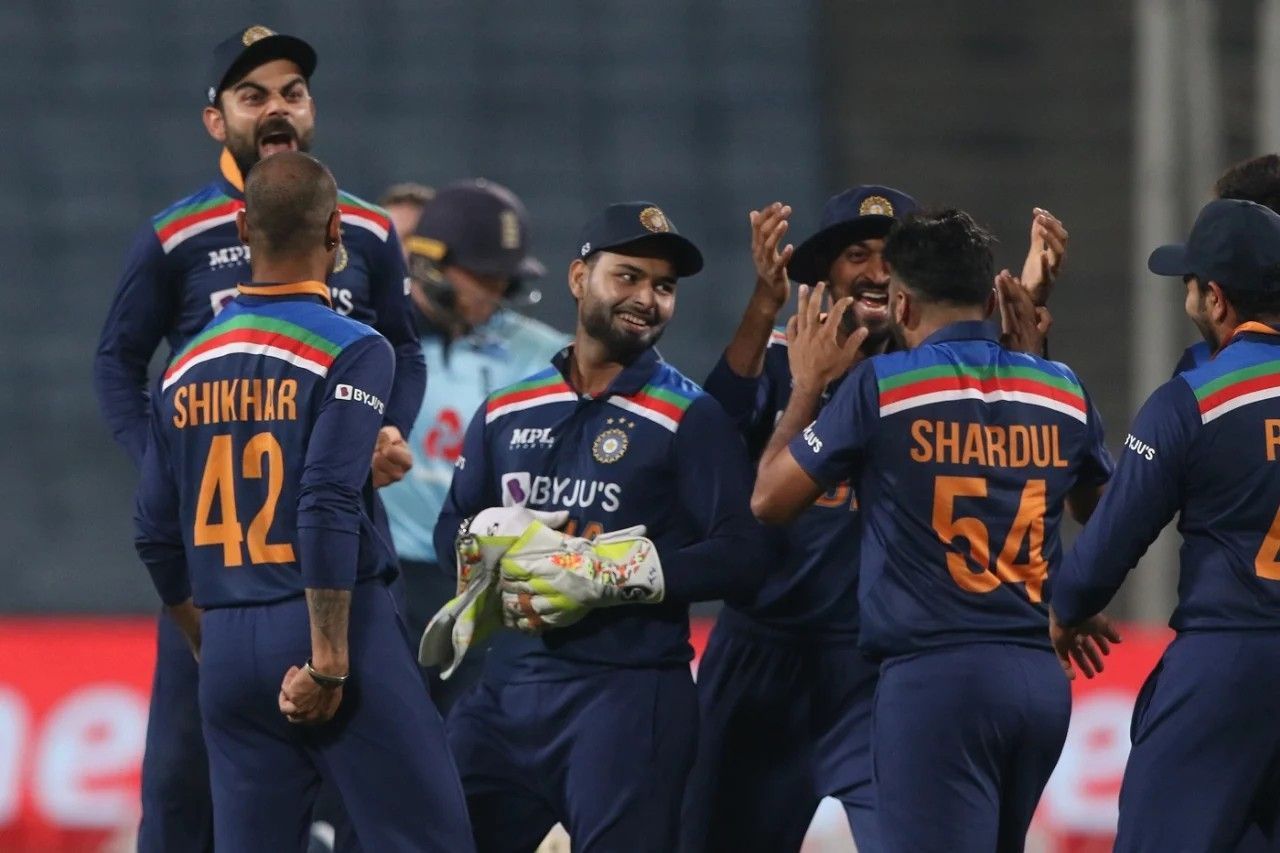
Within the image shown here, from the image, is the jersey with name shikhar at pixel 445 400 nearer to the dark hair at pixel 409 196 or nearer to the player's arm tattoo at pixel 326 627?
the dark hair at pixel 409 196

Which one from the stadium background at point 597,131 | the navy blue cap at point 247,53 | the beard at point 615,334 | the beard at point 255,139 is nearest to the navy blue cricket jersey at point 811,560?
the beard at point 615,334

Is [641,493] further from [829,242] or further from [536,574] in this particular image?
[829,242]

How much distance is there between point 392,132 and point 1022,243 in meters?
3.51

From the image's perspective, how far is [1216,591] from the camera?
439cm

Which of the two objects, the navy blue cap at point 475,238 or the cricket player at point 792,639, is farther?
the navy blue cap at point 475,238

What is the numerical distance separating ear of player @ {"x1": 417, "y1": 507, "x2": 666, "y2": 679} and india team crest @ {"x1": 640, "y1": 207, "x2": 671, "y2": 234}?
68 centimetres

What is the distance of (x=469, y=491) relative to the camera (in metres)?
5.02

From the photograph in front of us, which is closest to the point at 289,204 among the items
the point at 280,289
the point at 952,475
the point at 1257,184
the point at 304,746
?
the point at 280,289

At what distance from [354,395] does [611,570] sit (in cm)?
73

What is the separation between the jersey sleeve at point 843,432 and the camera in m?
4.41

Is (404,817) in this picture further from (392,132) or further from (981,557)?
(392,132)

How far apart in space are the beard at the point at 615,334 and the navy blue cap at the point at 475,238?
2025mm

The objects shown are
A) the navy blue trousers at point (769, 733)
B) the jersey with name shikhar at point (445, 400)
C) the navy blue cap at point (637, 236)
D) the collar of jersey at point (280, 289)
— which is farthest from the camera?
the jersey with name shikhar at point (445, 400)

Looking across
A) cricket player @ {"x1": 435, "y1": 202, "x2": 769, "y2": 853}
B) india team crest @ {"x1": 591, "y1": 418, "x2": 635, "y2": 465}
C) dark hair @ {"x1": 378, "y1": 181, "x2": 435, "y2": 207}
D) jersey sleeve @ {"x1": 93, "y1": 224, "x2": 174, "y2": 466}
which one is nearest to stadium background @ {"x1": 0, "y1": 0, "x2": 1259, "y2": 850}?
dark hair @ {"x1": 378, "y1": 181, "x2": 435, "y2": 207}
